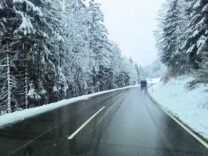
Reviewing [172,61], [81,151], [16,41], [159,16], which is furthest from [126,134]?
[159,16]

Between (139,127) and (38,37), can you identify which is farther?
(38,37)

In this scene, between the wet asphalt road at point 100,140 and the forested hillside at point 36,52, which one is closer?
the wet asphalt road at point 100,140

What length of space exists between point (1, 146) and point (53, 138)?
1445mm

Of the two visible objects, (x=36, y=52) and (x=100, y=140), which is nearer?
(x=100, y=140)

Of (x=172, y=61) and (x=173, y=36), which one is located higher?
(x=173, y=36)

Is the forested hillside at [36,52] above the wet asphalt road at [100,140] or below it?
above

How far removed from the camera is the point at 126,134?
554 centimetres

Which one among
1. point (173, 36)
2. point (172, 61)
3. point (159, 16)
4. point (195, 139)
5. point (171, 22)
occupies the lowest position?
point (195, 139)

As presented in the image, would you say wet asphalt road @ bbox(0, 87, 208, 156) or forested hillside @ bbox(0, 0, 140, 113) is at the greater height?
forested hillside @ bbox(0, 0, 140, 113)

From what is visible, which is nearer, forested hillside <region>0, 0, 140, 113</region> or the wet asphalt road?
the wet asphalt road

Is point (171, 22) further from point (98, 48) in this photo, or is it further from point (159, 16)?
point (98, 48)

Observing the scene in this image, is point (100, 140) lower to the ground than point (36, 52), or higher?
lower

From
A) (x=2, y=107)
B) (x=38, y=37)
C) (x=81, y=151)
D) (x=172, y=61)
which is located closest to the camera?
(x=81, y=151)

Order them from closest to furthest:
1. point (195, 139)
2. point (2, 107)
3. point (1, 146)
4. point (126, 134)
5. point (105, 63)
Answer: point (1, 146)
point (195, 139)
point (126, 134)
point (2, 107)
point (105, 63)
